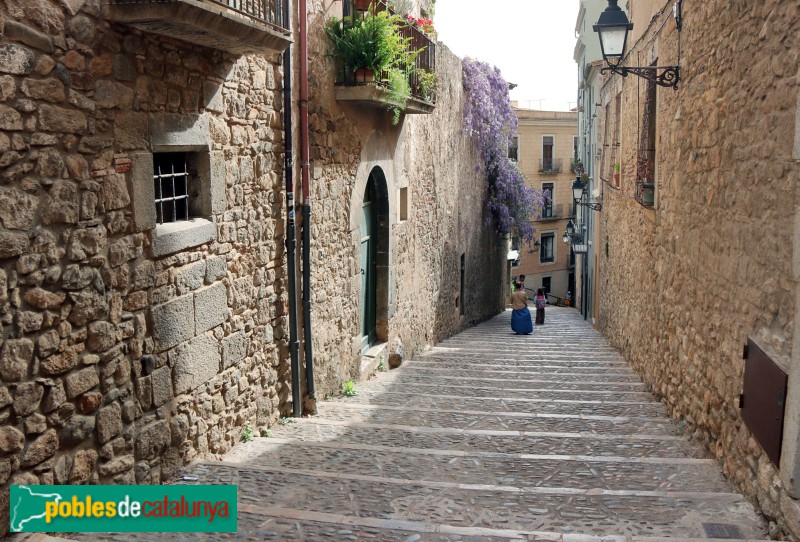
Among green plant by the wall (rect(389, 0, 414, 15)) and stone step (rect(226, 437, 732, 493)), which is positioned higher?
green plant by the wall (rect(389, 0, 414, 15))

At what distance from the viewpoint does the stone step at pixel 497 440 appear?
18.4 feet

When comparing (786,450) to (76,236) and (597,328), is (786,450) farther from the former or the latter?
(597,328)

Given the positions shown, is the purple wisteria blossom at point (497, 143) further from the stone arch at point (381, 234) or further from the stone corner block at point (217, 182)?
the stone corner block at point (217, 182)

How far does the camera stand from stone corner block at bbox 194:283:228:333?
4980 millimetres

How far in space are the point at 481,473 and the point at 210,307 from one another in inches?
80.8

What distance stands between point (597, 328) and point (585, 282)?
5.78 meters

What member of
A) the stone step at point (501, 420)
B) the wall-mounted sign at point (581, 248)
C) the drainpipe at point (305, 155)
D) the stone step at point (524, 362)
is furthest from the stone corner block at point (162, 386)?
the wall-mounted sign at point (581, 248)

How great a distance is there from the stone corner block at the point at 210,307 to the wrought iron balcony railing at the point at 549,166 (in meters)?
32.3

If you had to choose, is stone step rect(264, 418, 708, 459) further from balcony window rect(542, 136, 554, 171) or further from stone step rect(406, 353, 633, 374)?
balcony window rect(542, 136, 554, 171)

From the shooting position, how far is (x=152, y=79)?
14.3ft

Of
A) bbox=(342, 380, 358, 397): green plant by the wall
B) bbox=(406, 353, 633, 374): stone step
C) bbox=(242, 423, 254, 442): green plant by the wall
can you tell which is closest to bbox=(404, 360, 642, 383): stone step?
bbox=(406, 353, 633, 374): stone step

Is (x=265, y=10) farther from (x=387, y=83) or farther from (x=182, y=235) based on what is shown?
(x=387, y=83)

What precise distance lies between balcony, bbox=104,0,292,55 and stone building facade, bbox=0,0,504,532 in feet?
0.06

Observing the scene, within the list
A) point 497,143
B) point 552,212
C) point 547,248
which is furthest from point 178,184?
point 547,248
